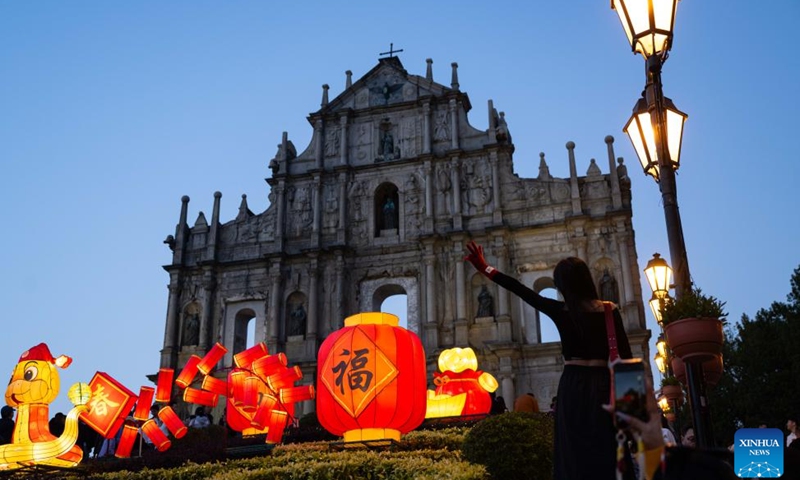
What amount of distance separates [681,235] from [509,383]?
18062mm

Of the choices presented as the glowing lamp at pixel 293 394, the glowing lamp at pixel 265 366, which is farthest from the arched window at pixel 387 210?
the glowing lamp at pixel 265 366

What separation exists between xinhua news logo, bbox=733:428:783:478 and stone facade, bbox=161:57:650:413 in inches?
768

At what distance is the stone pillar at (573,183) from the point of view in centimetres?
2692

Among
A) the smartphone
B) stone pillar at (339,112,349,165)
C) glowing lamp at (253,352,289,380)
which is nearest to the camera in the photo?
the smartphone

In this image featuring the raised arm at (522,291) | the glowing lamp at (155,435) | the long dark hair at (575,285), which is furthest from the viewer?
the glowing lamp at (155,435)

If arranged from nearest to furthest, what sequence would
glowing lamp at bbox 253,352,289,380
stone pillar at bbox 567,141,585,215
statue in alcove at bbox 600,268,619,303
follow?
glowing lamp at bbox 253,352,289,380 < statue in alcove at bbox 600,268,619,303 < stone pillar at bbox 567,141,585,215

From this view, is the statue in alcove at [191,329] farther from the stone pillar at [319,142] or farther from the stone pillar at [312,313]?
the stone pillar at [319,142]

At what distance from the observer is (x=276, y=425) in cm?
1566

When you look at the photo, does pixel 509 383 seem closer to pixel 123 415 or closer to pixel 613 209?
Answer: pixel 613 209

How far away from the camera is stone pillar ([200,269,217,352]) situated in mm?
28481

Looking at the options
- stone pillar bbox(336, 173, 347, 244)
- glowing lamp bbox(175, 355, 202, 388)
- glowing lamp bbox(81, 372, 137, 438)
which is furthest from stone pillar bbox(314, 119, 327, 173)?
glowing lamp bbox(81, 372, 137, 438)

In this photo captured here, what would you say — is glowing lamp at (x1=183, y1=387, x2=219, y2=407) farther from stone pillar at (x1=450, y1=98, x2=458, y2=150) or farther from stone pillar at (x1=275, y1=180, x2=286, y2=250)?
stone pillar at (x1=450, y1=98, x2=458, y2=150)

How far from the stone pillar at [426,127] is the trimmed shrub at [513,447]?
20177 millimetres

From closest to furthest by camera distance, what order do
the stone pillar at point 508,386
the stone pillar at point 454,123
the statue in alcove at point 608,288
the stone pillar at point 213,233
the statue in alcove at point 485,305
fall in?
1. the stone pillar at point 508,386
2. the statue in alcove at point 608,288
3. the statue in alcove at point 485,305
4. the stone pillar at point 454,123
5. the stone pillar at point 213,233
